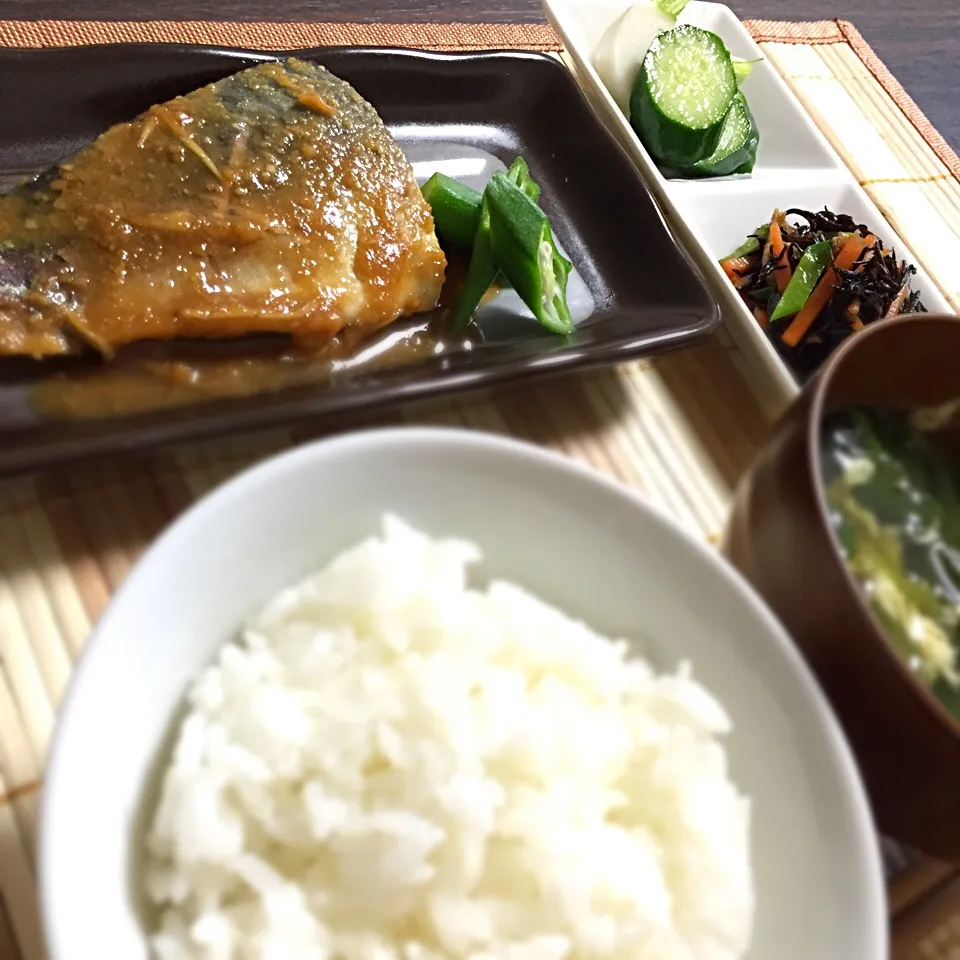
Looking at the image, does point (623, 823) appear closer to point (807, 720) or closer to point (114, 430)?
point (807, 720)

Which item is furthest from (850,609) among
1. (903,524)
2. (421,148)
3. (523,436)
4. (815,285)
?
(421,148)

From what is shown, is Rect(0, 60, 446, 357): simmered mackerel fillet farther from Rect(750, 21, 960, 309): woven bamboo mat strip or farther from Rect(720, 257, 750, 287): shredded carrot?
Rect(750, 21, 960, 309): woven bamboo mat strip

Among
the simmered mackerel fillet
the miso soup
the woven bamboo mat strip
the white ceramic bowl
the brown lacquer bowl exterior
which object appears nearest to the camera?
the white ceramic bowl

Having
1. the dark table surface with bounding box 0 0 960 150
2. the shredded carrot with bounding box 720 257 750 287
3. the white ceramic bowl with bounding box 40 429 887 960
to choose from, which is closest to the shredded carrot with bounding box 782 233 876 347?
the shredded carrot with bounding box 720 257 750 287

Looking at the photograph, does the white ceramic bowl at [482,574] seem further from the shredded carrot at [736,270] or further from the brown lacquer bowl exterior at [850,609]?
the shredded carrot at [736,270]

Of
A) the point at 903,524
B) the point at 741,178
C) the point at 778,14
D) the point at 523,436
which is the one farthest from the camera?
the point at 778,14

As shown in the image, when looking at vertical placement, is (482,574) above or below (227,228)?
above

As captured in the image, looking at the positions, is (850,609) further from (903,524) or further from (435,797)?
(435,797)
